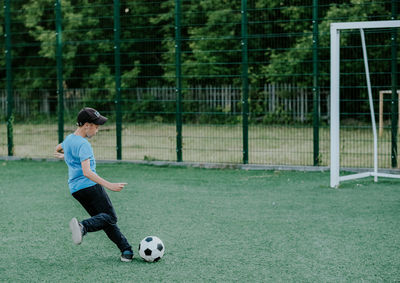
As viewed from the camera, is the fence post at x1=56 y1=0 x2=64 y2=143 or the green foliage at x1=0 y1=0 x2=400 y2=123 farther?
the green foliage at x1=0 y1=0 x2=400 y2=123

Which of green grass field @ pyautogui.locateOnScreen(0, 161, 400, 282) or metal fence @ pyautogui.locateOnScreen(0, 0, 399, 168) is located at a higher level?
metal fence @ pyautogui.locateOnScreen(0, 0, 399, 168)

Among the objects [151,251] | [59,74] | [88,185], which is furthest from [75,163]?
[59,74]

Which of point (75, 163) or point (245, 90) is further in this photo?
point (245, 90)

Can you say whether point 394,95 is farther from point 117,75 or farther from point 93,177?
point 93,177

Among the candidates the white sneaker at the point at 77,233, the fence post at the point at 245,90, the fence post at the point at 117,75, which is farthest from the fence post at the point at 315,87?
the white sneaker at the point at 77,233

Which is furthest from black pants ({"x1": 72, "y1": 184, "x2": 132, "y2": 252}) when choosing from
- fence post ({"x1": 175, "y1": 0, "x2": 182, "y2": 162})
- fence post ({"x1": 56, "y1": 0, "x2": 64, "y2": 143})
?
fence post ({"x1": 56, "y1": 0, "x2": 64, "y2": 143})

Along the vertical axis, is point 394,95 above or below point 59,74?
below

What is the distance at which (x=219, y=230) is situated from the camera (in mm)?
6578

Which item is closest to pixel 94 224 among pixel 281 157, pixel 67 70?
pixel 281 157

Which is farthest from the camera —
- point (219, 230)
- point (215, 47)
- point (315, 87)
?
point (215, 47)

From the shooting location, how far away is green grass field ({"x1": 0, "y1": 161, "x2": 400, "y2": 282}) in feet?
16.5

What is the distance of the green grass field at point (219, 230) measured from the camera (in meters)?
5.04

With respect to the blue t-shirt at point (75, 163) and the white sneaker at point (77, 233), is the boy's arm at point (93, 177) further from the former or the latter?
the white sneaker at point (77, 233)

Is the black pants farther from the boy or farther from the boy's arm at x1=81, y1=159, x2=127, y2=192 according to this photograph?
the boy's arm at x1=81, y1=159, x2=127, y2=192
